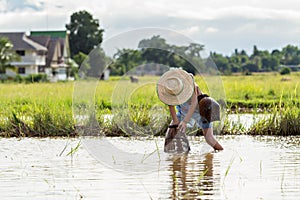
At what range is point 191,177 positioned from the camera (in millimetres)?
6188

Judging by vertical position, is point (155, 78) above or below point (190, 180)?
above

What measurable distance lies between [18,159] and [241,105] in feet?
34.6

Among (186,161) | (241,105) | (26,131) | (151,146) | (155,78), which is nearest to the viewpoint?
(186,161)

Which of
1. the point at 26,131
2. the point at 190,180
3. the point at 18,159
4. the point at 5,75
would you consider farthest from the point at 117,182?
the point at 5,75

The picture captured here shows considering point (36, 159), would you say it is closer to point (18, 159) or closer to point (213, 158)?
point (18, 159)

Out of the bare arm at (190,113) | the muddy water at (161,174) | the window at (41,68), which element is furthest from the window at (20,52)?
the bare arm at (190,113)

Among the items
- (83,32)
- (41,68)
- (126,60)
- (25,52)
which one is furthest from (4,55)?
(126,60)

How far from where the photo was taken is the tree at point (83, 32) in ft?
217

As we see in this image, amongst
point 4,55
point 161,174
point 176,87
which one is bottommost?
point 161,174

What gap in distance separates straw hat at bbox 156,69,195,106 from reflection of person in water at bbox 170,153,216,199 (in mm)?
727

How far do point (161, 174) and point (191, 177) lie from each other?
36cm

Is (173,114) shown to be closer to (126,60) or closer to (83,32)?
(126,60)

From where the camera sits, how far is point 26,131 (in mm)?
10203

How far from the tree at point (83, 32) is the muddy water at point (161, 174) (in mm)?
57677
